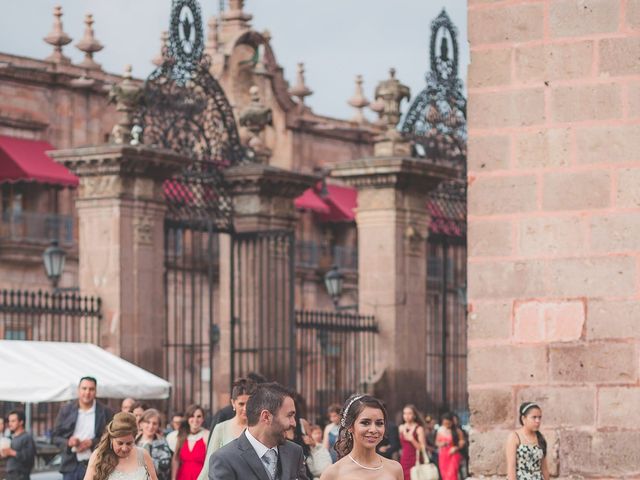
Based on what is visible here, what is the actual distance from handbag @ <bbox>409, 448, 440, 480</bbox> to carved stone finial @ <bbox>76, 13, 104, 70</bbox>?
16039mm

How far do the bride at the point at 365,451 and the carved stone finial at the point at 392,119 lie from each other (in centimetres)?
1697

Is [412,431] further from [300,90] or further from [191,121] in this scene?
[300,90]

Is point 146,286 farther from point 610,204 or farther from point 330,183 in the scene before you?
point 330,183

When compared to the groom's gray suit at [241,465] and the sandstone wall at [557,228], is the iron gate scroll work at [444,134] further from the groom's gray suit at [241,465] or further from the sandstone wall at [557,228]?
the groom's gray suit at [241,465]

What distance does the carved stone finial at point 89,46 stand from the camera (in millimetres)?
36875

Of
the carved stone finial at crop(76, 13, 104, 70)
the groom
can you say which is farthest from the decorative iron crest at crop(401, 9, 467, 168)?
the groom

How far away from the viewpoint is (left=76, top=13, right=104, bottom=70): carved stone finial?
3688cm

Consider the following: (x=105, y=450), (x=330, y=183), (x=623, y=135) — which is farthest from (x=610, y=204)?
(x=330, y=183)

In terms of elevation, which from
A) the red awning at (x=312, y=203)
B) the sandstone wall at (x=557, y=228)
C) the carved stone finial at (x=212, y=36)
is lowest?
the sandstone wall at (x=557, y=228)

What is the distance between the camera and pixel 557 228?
13.0 m

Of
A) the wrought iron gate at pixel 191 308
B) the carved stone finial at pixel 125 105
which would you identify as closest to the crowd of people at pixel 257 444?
the wrought iron gate at pixel 191 308

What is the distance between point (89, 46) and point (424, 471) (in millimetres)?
18540

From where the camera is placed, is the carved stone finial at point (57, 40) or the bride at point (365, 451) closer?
the bride at point (365, 451)

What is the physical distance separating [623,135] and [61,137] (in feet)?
88.4
